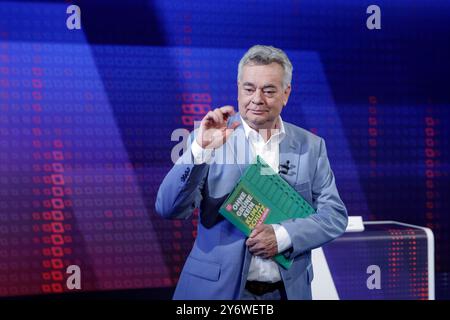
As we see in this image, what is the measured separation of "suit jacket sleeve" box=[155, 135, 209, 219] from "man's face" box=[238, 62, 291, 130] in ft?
0.93

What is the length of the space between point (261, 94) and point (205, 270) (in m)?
0.62

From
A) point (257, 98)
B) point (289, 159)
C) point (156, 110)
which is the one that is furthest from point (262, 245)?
point (156, 110)

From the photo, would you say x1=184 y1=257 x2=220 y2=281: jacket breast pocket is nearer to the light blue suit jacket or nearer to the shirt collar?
the light blue suit jacket

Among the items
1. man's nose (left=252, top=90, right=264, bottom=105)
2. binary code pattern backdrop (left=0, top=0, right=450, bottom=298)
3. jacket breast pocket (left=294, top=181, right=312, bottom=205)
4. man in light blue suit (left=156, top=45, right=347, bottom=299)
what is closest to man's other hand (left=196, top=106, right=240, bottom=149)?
man in light blue suit (left=156, top=45, right=347, bottom=299)

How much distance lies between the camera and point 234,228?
1923mm

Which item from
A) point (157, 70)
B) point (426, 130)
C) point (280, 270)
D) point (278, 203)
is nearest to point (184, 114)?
point (157, 70)

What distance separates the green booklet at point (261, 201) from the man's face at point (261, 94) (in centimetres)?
14

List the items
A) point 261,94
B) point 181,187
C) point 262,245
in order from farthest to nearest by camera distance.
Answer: point 261,94
point 262,245
point 181,187

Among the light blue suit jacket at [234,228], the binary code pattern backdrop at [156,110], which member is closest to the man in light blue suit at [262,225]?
the light blue suit jacket at [234,228]

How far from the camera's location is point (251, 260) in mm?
1868

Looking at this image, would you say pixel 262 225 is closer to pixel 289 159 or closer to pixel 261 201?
pixel 261 201

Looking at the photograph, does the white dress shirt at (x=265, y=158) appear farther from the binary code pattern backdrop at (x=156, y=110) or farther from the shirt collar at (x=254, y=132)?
the binary code pattern backdrop at (x=156, y=110)

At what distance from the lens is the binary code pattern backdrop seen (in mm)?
2387

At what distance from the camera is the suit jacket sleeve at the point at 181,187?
172 cm
